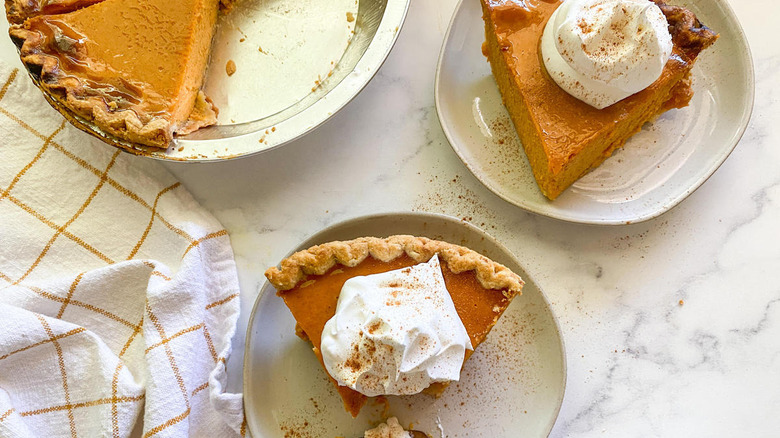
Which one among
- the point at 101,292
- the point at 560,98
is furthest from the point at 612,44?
the point at 101,292

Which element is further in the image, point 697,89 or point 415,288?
point 697,89

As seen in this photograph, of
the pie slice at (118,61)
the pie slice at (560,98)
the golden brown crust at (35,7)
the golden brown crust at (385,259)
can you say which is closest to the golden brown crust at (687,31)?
the pie slice at (560,98)

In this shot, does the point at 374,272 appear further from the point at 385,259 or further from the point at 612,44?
the point at 612,44

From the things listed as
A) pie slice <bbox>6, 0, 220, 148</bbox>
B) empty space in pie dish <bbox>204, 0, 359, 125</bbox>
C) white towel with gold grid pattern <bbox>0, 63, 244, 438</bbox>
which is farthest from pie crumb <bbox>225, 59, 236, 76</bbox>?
white towel with gold grid pattern <bbox>0, 63, 244, 438</bbox>

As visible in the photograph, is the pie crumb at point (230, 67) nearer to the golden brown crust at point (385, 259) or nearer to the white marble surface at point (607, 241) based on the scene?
the white marble surface at point (607, 241)

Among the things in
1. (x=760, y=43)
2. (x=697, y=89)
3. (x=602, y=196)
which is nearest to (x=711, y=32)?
(x=697, y=89)

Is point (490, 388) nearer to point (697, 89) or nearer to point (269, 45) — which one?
point (697, 89)
